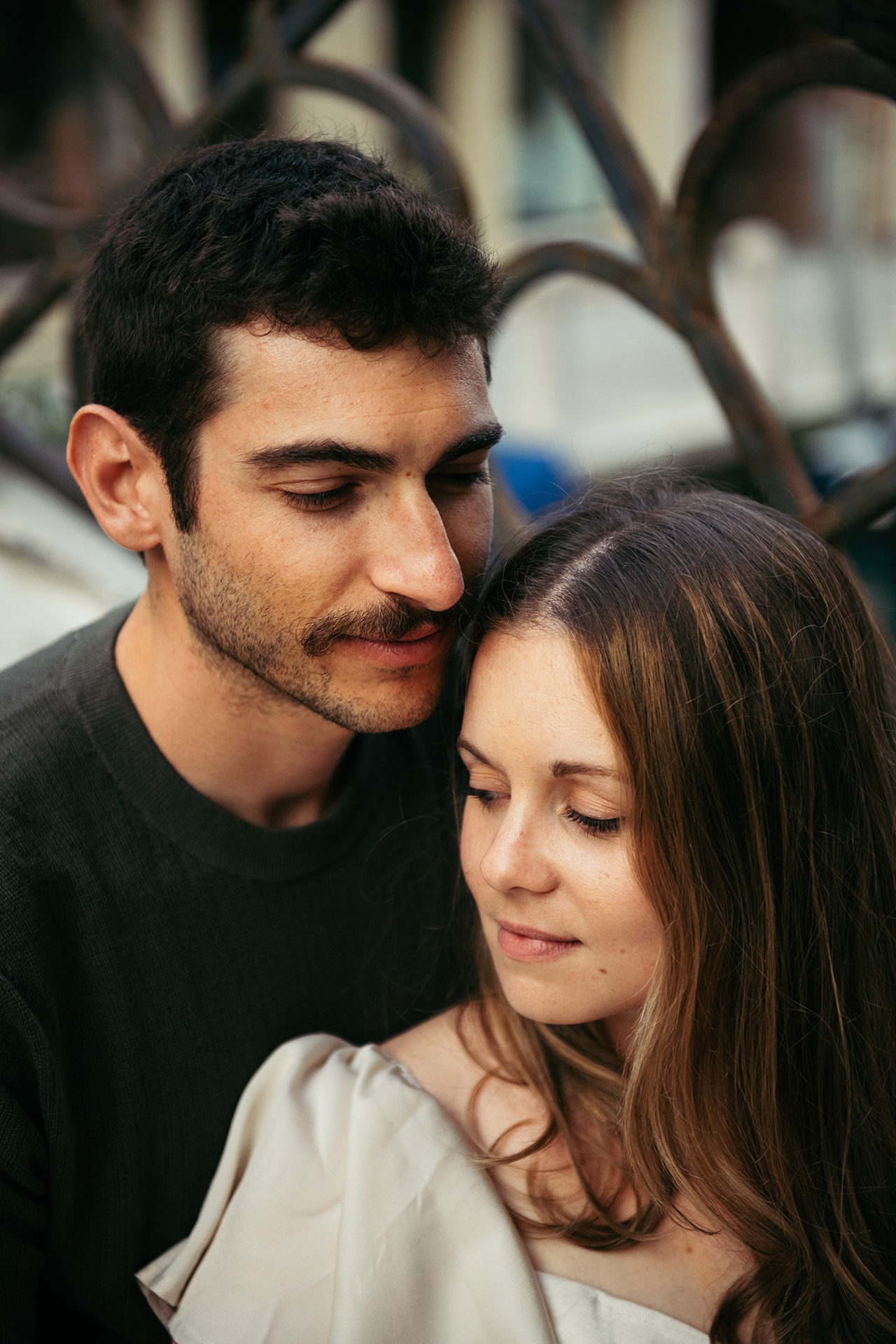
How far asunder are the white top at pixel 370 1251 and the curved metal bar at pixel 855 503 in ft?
3.15

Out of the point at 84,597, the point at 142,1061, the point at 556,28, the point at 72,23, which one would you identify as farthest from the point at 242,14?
the point at 142,1061

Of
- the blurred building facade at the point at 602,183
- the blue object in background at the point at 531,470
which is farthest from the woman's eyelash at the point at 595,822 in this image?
the blue object in background at the point at 531,470

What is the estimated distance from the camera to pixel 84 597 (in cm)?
299

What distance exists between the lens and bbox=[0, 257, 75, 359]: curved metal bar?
2404 millimetres

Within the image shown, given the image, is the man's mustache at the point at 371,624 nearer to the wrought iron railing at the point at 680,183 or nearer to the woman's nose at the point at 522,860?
the woman's nose at the point at 522,860

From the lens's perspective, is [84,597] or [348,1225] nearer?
[348,1225]

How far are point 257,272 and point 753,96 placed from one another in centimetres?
69

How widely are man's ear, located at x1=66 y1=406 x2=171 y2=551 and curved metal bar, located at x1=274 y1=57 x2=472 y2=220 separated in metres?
0.63

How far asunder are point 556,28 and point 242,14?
10.2 metres

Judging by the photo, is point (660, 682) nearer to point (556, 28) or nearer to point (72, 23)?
point (556, 28)

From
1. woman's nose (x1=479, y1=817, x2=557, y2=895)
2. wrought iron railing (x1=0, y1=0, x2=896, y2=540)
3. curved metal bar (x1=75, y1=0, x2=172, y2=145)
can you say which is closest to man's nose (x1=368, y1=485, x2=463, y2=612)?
woman's nose (x1=479, y1=817, x2=557, y2=895)

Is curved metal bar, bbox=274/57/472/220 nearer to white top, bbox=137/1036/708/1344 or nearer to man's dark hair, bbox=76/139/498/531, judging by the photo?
man's dark hair, bbox=76/139/498/531

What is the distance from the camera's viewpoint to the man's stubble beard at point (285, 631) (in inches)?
63.5

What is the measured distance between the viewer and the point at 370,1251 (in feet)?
4.66
